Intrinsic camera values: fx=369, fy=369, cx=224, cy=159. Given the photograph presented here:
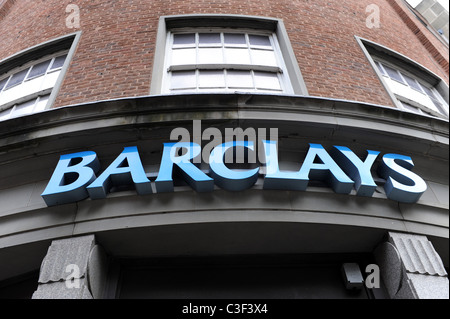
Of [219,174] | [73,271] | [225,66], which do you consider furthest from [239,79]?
[73,271]

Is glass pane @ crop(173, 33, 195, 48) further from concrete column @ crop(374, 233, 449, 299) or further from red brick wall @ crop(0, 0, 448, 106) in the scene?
concrete column @ crop(374, 233, 449, 299)

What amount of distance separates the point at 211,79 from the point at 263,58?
1.26m

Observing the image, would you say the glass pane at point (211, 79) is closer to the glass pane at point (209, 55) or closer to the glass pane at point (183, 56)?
the glass pane at point (209, 55)

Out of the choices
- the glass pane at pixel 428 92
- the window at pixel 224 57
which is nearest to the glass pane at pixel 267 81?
the window at pixel 224 57

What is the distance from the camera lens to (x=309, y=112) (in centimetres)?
516

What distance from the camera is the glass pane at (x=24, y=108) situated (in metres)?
6.63

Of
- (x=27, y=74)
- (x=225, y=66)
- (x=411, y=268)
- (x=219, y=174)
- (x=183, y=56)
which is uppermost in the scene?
(x=27, y=74)

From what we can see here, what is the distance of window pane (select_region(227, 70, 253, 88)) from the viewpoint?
6.44 meters

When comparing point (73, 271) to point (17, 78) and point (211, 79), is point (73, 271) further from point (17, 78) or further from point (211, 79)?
point (17, 78)

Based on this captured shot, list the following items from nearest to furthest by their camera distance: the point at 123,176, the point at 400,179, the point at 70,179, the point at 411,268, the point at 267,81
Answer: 1. the point at 411,268
2. the point at 123,176
3. the point at 70,179
4. the point at 400,179
5. the point at 267,81

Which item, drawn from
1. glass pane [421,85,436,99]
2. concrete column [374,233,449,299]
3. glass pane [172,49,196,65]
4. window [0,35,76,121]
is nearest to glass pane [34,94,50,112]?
window [0,35,76,121]

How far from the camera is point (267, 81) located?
6.65 m
